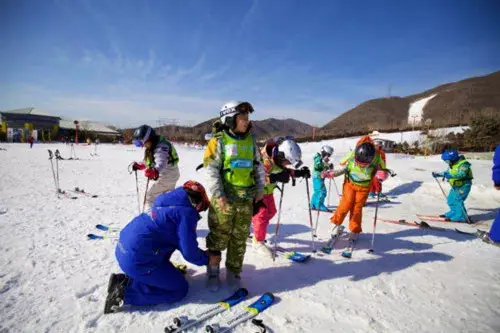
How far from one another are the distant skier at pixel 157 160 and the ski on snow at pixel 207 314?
8.49 ft

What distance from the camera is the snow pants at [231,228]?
3230mm

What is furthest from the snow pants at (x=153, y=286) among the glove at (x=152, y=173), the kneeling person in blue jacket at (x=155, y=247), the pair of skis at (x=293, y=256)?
the pair of skis at (x=293, y=256)

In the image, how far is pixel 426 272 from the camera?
13.6 feet

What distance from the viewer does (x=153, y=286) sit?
303 centimetres

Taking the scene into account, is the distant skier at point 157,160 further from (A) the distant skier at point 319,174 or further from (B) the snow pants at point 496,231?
(B) the snow pants at point 496,231

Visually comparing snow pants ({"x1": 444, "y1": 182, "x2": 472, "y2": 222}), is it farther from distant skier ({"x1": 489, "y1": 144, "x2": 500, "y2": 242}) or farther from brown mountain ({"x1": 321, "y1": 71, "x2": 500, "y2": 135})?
brown mountain ({"x1": 321, "y1": 71, "x2": 500, "y2": 135})

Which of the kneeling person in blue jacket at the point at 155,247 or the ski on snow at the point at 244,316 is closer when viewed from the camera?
the ski on snow at the point at 244,316

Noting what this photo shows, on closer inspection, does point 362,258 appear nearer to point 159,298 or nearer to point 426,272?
point 426,272

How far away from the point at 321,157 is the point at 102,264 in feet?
21.1

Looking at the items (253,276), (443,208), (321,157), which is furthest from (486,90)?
(253,276)

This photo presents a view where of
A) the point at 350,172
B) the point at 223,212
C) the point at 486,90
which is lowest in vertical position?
the point at 223,212

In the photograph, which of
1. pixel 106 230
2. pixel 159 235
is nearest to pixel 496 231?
pixel 159 235

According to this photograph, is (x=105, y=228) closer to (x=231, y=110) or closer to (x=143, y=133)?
(x=143, y=133)

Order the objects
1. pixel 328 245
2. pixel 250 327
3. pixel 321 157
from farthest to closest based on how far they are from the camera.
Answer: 1. pixel 321 157
2. pixel 328 245
3. pixel 250 327
